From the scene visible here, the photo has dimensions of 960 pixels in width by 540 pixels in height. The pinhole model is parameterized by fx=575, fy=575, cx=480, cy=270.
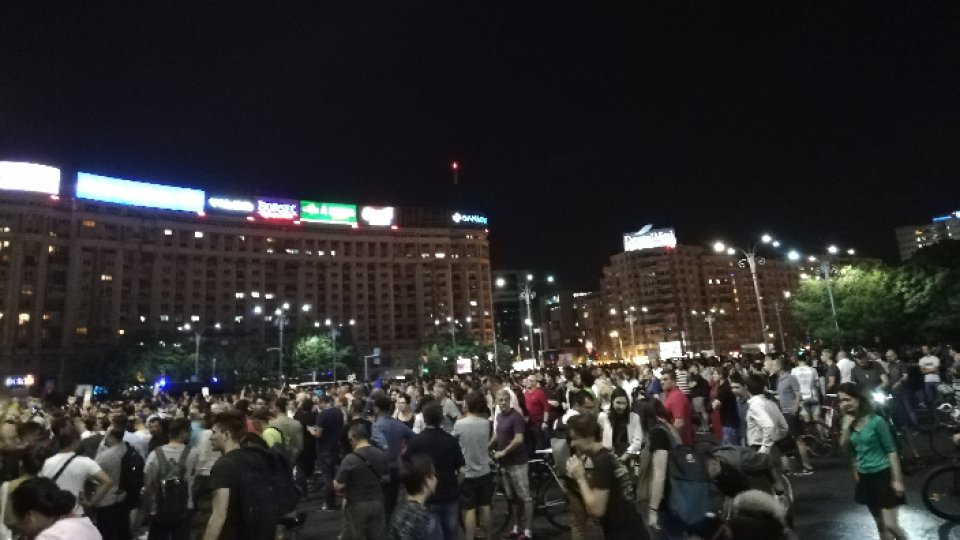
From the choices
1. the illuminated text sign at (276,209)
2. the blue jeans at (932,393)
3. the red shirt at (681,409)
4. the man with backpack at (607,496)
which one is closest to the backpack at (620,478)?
the man with backpack at (607,496)

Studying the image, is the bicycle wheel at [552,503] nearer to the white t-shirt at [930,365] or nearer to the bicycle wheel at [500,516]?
the bicycle wheel at [500,516]

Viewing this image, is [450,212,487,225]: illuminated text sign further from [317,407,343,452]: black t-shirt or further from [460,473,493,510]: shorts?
A: [460,473,493,510]: shorts

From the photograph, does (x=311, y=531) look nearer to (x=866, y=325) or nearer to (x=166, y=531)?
(x=166, y=531)

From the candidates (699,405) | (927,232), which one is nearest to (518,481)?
(699,405)

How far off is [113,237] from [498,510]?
110651 mm

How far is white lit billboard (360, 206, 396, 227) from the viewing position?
125000mm

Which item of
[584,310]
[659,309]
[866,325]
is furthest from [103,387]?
[584,310]

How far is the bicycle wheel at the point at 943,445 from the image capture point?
12.5 metres

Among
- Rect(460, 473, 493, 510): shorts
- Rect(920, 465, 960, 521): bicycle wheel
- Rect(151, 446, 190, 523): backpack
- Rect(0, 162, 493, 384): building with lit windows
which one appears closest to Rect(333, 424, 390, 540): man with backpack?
Rect(460, 473, 493, 510): shorts

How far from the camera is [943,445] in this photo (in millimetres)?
13516

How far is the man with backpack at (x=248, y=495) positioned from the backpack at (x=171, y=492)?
273cm

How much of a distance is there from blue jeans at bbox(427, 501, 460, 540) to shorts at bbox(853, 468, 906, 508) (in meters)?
4.62

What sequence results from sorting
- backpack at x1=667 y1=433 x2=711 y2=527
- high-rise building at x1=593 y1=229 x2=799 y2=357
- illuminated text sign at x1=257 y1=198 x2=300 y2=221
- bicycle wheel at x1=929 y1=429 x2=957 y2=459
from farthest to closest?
high-rise building at x1=593 y1=229 x2=799 y2=357 < illuminated text sign at x1=257 y1=198 x2=300 y2=221 < bicycle wheel at x1=929 y1=429 x2=957 y2=459 < backpack at x1=667 y1=433 x2=711 y2=527

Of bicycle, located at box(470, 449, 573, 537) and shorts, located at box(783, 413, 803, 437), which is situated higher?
shorts, located at box(783, 413, 803, 437)
